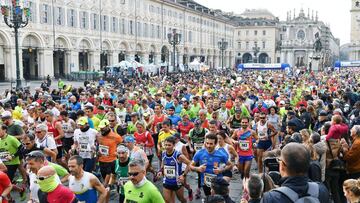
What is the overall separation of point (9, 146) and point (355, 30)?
387 feet

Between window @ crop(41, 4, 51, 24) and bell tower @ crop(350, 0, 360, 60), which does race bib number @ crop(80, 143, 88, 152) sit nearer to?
window @ crop(41, 4, 51, 24)

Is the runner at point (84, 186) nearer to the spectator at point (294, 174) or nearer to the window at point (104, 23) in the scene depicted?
the spectator at point (294, 174)

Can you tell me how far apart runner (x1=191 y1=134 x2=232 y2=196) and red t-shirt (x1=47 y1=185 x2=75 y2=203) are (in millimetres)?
2500

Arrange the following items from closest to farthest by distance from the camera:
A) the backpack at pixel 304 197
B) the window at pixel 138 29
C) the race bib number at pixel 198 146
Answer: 1. the backpack at pixel 304 197
2. the race bib number at pixel 198 146
3. the window at pixel 138 29

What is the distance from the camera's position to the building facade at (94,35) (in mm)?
41344

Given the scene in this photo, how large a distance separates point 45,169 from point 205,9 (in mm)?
79942

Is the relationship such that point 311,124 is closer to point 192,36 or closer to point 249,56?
point 192,36

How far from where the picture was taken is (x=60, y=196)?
5.12 metres

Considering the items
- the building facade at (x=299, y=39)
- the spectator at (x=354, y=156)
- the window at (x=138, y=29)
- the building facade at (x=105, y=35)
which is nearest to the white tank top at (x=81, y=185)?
the spectator at (x=354, y=156)

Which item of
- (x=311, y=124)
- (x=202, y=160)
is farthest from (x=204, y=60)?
(x=202, y=160)

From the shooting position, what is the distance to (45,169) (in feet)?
16.8

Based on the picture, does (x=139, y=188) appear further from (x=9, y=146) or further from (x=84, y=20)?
(x=84, y=20)

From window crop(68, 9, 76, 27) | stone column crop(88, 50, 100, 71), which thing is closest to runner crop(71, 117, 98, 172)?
window crop(68, 9, 76, 27)

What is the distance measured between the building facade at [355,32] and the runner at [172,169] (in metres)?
111
